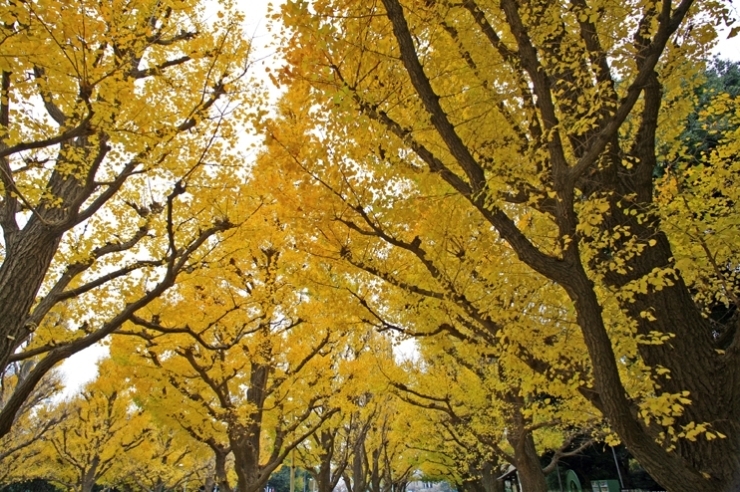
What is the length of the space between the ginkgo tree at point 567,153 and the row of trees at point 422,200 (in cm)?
2

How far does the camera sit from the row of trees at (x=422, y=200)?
10.2 feet

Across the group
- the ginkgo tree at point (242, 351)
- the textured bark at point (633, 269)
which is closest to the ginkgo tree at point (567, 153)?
the textured bark at point (633, 269)

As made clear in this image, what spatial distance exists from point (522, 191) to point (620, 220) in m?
0.92

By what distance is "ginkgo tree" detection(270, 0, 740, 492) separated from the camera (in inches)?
116

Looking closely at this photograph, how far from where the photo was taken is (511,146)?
13.2 ft

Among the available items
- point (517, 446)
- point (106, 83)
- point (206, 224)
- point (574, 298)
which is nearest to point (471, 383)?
point (517, 446)

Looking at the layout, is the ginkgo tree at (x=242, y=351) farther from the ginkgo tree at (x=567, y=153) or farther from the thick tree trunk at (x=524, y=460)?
the thick tree trunk at (x=524, y=460)

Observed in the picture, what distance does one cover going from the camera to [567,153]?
454 centimetres

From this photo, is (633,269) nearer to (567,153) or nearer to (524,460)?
(567,153)

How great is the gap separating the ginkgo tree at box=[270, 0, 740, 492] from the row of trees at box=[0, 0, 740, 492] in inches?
0.9

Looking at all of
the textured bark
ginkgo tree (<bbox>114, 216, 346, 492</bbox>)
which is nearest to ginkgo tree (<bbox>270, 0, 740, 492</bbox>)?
the textured bark

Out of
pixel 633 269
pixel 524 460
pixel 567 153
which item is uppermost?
pixel 567 153

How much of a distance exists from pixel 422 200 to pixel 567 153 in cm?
179

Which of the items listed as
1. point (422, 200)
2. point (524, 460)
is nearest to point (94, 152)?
point (422, 200)
